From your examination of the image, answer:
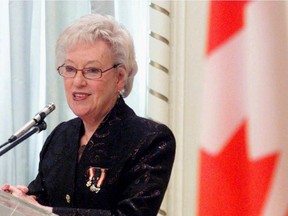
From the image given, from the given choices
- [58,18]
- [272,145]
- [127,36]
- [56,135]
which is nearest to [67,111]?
[58,18]

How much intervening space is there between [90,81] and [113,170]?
28 centimetres

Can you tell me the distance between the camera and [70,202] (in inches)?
84.0

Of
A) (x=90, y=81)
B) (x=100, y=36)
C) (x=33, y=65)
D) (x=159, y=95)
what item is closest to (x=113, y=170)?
(x=90, y=81)

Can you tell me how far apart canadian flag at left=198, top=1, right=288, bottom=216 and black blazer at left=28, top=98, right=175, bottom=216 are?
0.51ft

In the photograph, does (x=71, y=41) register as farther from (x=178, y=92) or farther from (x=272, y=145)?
(x=178, y=92)

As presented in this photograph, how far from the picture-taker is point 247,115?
6.96 feet

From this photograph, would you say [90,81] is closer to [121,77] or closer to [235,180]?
[121,77]

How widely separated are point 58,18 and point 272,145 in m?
1.65

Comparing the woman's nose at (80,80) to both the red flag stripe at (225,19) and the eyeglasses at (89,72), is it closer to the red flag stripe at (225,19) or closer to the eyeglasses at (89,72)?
the eyeglasses at (89,72)

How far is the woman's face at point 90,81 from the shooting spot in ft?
6.99

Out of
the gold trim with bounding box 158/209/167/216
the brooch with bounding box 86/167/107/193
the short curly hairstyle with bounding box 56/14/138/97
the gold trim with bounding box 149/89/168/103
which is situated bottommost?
the gold trim with bounding box 158/209/167/216

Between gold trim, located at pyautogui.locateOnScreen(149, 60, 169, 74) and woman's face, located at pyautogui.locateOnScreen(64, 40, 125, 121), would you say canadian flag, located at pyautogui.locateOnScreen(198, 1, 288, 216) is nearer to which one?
woman's face, located at pyautogui.locateOnScreen(64, 40, 125, 121)

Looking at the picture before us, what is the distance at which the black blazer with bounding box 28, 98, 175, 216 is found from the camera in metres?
2.02

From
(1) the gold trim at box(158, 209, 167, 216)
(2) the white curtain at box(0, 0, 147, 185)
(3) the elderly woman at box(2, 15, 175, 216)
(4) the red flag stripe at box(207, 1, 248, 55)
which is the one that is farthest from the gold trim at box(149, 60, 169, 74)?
(4) the red flag stripe at box(207, 1, 248, 55)
